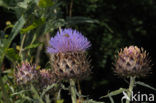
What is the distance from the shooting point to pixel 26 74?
3.54 feet

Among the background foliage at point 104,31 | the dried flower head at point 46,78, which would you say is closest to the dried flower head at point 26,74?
the dried flower head at point 46,78

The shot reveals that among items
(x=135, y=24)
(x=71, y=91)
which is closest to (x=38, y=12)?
(x=71, y=91)

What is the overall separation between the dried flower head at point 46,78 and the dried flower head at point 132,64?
0.72 feet

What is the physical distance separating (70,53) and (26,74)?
159 millimetres

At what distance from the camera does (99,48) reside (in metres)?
3.21

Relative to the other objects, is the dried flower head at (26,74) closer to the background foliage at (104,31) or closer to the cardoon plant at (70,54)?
the cardoon plant at (70,54)

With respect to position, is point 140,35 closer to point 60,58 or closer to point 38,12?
point 38,12

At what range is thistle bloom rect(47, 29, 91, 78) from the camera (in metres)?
1.08

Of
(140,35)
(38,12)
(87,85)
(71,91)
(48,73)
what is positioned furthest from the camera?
(140,35)

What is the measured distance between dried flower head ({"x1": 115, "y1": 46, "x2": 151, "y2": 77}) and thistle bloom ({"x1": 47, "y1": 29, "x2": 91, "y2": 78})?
0.36ft

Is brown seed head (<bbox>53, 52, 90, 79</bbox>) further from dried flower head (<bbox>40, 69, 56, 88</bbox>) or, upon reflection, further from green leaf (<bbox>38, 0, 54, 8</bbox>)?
green leaf (<bbox>38, 0, 54, 8</bbox>)

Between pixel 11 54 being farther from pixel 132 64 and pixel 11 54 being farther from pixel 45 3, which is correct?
pixel 132 64

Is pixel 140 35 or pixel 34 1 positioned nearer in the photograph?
pixel 34 1

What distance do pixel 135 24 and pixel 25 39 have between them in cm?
224
